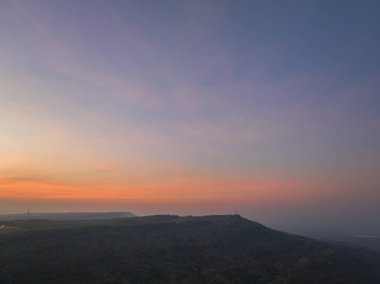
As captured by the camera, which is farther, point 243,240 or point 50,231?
point 243,240

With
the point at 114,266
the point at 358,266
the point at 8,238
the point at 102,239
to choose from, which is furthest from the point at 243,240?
the point at 8,238

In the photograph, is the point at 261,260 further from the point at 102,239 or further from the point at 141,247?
the point at 102,239

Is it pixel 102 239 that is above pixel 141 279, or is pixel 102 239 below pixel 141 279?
above

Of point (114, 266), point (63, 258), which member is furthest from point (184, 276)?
point (63, 258)

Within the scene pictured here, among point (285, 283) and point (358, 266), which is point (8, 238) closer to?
point (285, 283)

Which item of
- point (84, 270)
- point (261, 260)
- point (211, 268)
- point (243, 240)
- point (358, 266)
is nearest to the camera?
point (84, 270)

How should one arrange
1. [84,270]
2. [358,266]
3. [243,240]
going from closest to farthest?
[84,270], [358,266], [243,240]
